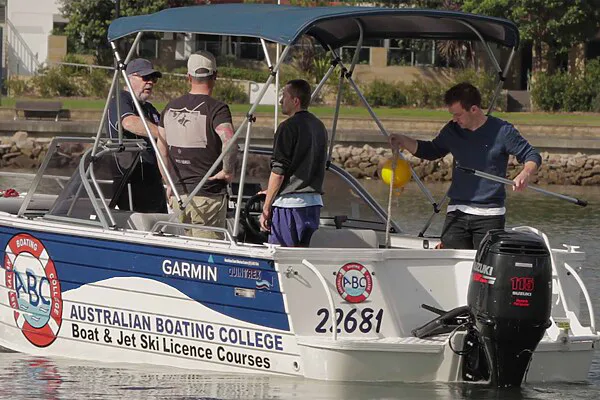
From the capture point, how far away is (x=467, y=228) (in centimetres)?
841

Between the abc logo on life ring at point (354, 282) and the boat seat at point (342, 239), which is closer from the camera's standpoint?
the abc logo on life ring at point (354, 282)

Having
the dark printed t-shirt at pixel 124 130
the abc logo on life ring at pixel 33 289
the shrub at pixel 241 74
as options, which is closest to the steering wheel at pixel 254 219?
the dark printed t-shirt at pixel 124 130

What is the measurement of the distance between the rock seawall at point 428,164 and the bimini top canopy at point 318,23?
16413mm

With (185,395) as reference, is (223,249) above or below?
above

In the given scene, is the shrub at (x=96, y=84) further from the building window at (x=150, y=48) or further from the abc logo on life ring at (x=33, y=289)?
the abc logo on life ring at (x=33, y=289)

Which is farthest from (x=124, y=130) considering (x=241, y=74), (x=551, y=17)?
(x=551, y=17)

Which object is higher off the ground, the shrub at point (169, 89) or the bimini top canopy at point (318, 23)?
the bimini top canopy at point (318, 23)

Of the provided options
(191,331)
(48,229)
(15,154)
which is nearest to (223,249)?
(191,331)

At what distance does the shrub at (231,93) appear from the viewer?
33469 millimetres

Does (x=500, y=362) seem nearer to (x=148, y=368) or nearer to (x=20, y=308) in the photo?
(x=148, y=368)

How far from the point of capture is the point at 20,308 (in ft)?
29.3

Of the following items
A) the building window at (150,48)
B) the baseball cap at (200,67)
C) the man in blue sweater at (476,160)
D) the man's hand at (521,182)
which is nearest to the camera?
the man's hand at (521,182)

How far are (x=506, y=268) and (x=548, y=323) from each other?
39cm

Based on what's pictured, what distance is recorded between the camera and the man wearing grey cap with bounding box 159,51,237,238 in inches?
321
